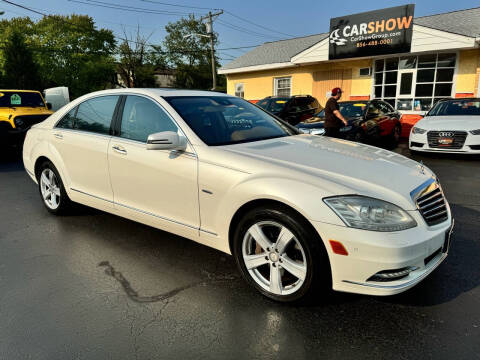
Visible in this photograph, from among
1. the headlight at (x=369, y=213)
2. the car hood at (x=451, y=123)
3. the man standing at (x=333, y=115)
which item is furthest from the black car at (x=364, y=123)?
the headlight at (x=369, y=213)

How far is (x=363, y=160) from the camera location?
117 inches

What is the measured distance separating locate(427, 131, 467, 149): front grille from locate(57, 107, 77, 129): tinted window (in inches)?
312

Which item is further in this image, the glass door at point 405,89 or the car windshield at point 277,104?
the glass door at point 405,89

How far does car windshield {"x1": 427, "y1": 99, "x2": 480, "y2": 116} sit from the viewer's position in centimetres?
932

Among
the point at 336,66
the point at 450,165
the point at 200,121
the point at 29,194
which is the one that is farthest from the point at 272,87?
the point at 200,121

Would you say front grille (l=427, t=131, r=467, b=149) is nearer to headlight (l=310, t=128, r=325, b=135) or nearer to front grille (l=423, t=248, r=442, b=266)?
headlight (l=310, t=128, r=325, b=135)

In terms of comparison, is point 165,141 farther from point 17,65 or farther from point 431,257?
point 17,65

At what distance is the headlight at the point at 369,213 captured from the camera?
2.27 meters

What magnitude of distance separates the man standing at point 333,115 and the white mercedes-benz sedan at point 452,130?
93.3 inches

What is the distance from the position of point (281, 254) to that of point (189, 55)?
200ft

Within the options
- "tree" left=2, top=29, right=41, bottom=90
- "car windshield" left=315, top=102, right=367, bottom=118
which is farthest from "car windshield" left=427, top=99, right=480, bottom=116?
"tree" left=2, top=29, right=41, bottom=90

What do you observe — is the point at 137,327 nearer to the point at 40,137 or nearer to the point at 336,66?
the point at 40,137

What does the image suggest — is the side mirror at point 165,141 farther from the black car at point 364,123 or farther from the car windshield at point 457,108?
the car windshield at point 457,108

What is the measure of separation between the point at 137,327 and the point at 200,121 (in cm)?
181
